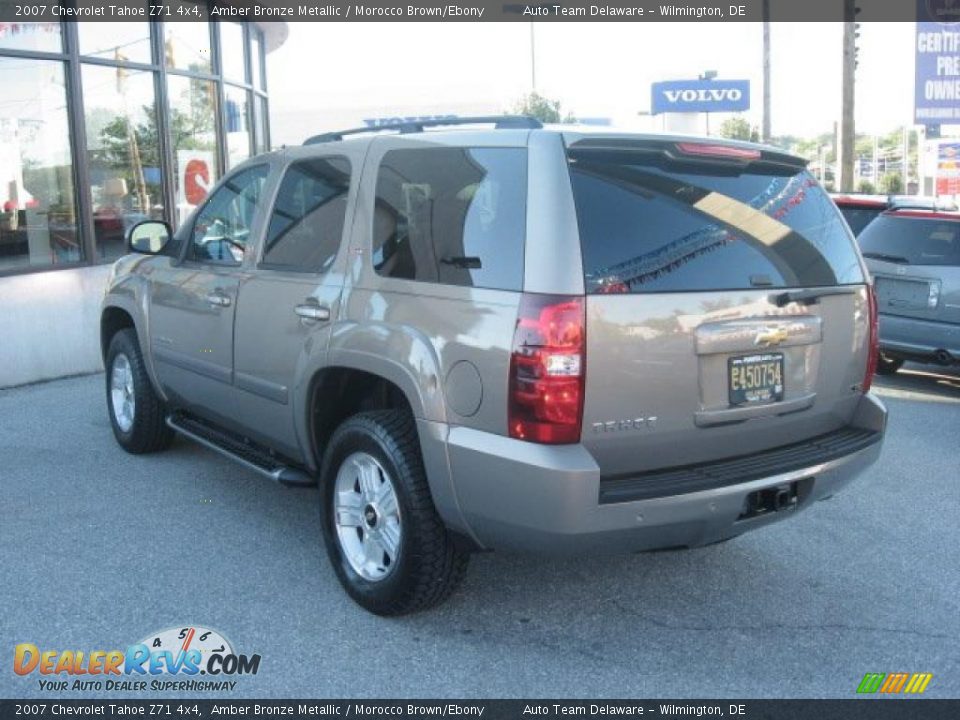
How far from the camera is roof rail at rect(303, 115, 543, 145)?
3.99m

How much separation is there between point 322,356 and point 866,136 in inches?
4221

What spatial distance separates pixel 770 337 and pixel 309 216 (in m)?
2.16

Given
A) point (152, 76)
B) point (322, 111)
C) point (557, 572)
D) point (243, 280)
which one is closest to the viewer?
point (557, 572)

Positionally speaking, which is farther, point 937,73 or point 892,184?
point 892,184

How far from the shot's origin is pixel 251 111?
1365 centimetres

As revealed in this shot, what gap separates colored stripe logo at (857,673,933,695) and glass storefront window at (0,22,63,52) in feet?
27.8

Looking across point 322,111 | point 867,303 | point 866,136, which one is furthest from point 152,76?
point 866,136

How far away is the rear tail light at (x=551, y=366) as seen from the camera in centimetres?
328

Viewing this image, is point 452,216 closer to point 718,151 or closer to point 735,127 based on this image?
point 718,151

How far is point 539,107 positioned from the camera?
125 ft

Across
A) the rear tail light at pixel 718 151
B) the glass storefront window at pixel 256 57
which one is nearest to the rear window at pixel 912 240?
the rear tail light at pixel 718 151

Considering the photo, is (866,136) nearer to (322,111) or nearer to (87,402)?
(322,111)

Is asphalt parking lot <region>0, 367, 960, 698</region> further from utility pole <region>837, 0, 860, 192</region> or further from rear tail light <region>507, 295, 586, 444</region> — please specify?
utility pole <region>837, 0, 860, 192</region>

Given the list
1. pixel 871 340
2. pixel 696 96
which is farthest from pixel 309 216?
pixel 696 96
